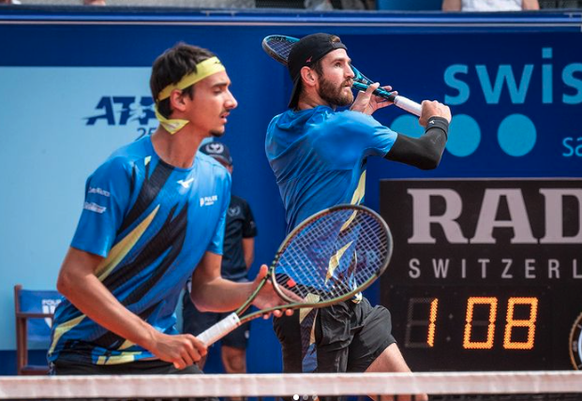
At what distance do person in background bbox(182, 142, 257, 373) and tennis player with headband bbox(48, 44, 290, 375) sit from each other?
3174 mm

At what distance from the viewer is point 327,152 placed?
4844mm

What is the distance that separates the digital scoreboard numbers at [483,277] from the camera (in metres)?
6.74

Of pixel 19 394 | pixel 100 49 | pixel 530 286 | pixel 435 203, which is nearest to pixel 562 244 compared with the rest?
pixel 530 286

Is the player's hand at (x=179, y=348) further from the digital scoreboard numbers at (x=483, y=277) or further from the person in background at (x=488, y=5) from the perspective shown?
the person in background at (x=488, y=5)

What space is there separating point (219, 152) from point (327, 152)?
7.96 ft

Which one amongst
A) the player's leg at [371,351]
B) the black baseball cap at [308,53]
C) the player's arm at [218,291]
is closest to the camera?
the player's arm at [218,291]

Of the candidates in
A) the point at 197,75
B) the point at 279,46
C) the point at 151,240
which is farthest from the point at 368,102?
the point at 151,240

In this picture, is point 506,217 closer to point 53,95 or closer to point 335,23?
point 335,23

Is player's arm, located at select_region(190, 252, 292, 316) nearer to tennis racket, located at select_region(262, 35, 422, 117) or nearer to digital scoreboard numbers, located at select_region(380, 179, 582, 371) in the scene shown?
tennis racket, located at select_region(262, 35, 422, 117)

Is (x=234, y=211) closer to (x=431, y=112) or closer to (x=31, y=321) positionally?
(x=31, y=321)

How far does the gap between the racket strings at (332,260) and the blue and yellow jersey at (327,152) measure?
0.71ft

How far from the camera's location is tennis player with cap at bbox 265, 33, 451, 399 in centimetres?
484

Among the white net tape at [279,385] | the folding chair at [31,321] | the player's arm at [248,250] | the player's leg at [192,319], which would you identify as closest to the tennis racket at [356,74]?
the player's arm at [248,250]

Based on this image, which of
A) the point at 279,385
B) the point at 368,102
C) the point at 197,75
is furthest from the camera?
the point at 368,102
